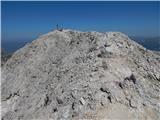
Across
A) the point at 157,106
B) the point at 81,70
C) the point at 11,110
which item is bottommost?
the point at 11,110

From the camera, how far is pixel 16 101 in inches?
815

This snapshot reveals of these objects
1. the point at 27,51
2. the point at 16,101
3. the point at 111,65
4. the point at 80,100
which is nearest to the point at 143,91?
the point at 111,65

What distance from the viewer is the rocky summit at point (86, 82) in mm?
15203

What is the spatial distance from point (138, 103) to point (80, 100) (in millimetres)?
2845

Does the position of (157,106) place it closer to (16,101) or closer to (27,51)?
(16,101)

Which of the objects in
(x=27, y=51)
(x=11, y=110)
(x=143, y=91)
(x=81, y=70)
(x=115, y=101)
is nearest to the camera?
(x=115, y=101)

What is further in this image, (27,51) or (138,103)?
(27,51)

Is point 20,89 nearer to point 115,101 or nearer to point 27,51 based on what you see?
point 27,51

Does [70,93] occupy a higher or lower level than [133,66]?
lower

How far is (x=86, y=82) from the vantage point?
642 inches

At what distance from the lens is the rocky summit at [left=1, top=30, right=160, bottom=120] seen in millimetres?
15203

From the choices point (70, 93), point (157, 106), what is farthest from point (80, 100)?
point (157, 106)

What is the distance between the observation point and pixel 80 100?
50.5 ft

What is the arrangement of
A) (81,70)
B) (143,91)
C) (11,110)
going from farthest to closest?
(11,110) → (81,70) → (143,91)
